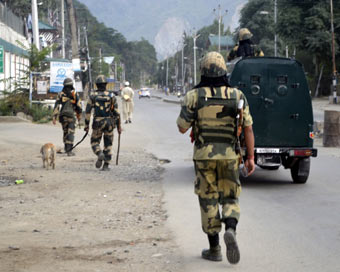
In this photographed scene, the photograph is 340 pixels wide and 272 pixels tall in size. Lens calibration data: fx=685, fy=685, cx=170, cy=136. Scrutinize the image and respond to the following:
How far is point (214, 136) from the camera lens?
602 centimetres

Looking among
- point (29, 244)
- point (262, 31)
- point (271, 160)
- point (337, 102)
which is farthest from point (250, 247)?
point (262, 31)

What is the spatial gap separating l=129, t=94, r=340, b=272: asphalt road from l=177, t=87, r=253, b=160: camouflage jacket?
1002 mm

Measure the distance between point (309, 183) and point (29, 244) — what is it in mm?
5950

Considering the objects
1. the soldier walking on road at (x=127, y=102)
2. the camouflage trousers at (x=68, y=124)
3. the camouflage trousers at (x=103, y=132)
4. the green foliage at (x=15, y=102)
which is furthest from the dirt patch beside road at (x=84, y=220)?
the soldier walking on road at (x=127, y=102)

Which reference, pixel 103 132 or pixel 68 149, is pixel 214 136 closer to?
pixel 103 132

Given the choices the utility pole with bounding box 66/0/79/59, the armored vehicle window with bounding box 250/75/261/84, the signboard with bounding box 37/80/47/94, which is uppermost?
the utility pole with bounding box 66/0/79/59

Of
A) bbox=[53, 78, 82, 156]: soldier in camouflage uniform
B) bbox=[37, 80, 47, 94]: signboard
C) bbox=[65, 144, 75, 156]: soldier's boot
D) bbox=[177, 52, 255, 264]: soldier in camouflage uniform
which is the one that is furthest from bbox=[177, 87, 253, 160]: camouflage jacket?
bbox=[37, 80, 47, 94]: signboard

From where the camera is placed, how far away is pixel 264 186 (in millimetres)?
11273

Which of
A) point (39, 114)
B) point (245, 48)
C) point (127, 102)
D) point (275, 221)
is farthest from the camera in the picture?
point (127, 102)

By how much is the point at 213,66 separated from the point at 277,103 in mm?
5430

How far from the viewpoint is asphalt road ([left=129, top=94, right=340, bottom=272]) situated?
612 centimetres

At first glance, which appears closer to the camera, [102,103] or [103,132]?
[102,103]

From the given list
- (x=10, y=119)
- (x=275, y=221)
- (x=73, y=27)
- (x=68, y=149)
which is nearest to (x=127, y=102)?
(x=10, y=119)

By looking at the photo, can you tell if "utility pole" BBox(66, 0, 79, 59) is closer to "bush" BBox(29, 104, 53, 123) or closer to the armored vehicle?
"bush" BBox(29, 104, 53, 123)
